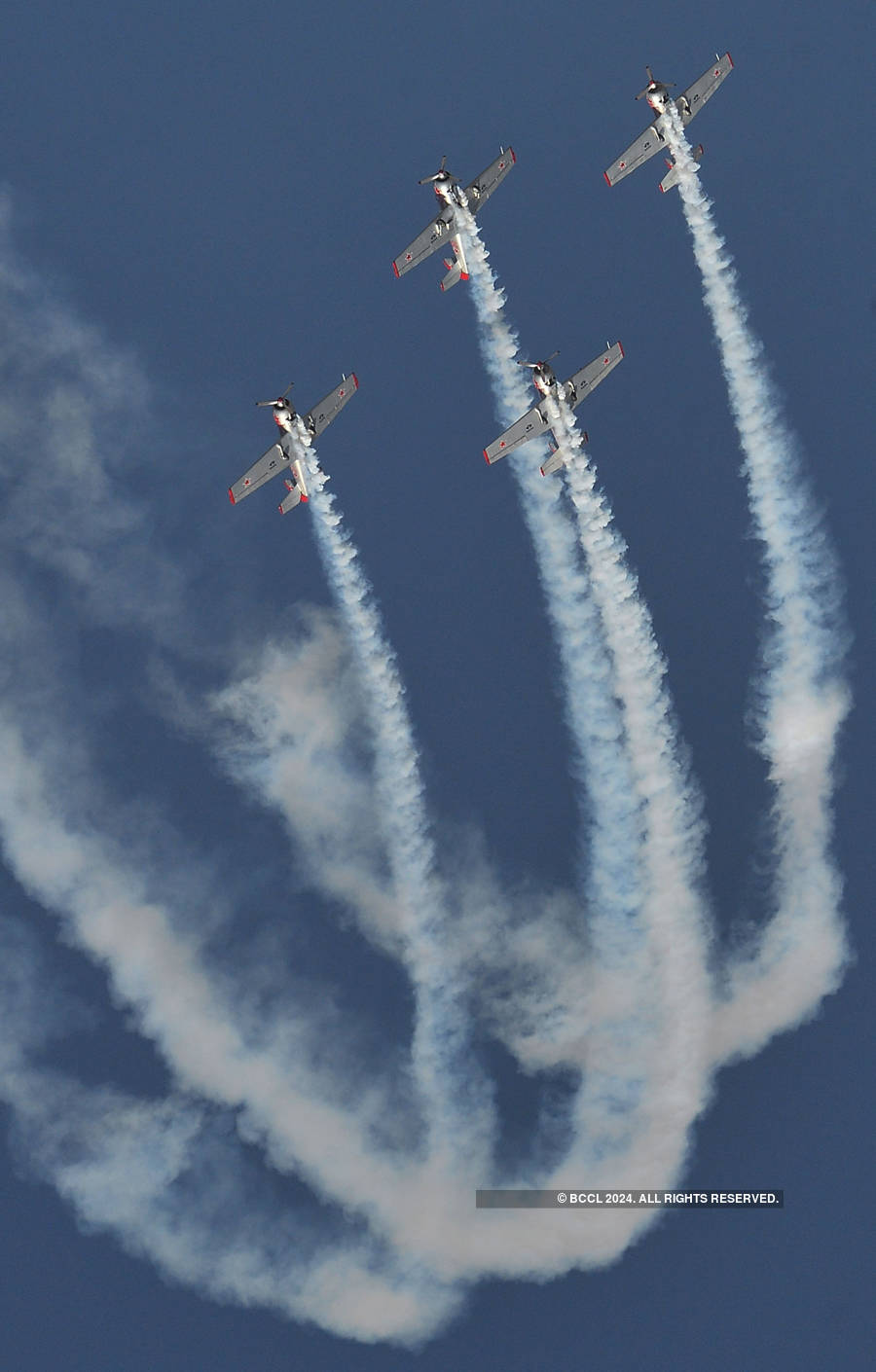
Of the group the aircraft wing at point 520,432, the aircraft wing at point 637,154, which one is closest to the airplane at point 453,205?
the aircraft wing at point 637,154

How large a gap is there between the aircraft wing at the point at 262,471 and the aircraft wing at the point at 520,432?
31.9ft

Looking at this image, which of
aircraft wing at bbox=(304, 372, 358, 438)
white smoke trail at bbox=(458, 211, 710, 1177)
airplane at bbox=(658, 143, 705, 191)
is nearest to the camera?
white smoke trail at bbox=(458, 211, 710, 1177)

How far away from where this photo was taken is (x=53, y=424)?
92.9m

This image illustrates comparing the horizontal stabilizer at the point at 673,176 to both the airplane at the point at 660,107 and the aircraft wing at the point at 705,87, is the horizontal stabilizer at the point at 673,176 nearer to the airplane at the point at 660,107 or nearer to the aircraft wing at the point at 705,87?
the airplane at the point at 660,107

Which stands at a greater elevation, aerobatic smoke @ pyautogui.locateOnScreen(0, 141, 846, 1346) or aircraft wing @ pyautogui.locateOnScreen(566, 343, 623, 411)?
aircraft wing @ pyautogui.locateOnScreen(566, 343, 623, 411)

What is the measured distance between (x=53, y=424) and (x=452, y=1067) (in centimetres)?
3701

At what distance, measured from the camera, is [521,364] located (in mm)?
85562

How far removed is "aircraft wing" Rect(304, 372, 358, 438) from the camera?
86688 millimetres

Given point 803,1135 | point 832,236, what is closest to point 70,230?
point 832,236

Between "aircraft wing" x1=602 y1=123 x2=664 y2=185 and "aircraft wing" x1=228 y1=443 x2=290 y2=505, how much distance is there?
20.7 m

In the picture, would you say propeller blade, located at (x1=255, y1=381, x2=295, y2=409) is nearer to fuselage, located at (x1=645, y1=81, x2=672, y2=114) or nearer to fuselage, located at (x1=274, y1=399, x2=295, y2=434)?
fuselage, located at (x1=274, y1=399, x2=295, y2=434)

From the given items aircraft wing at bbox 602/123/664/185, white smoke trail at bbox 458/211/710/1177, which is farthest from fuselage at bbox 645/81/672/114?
white smoke trail at bbox 458/211/710/1177

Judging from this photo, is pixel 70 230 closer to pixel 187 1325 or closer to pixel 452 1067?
pixel 452 1067

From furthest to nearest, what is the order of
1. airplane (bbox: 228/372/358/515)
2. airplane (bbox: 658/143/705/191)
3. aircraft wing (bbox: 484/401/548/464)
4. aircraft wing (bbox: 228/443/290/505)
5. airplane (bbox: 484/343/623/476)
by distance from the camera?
airplane (bbox: 658/143/705/191), aircraft wing (bbox: 228/443/290/505), airplane (bbox: 228/372/358/515), aircraft wing (bbox: 484/401/548/464), airplane (bbox: 484/343/623/476)
